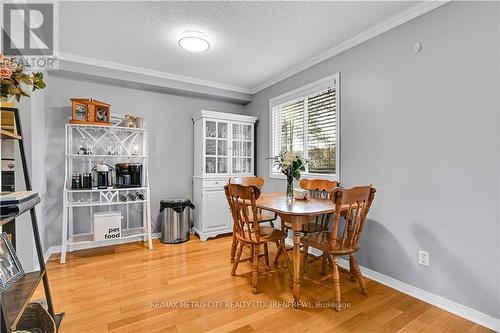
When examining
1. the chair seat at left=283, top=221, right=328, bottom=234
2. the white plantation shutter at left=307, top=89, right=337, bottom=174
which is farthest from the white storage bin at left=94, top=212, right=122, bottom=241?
the white plantation shutter at left=307, top=89, right=337, bottom=174

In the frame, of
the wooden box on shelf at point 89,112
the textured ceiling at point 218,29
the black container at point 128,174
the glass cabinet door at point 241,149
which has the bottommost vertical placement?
the black container at point 128,174

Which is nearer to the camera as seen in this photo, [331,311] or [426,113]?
[331,311]

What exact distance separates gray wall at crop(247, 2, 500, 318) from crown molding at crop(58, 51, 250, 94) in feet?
6.74

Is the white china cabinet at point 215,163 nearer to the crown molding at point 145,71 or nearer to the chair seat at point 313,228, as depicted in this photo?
the crown molding at point 145,71

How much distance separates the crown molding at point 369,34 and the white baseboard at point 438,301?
2.34 m

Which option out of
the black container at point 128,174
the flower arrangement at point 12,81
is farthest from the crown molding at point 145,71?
the flower arrangement at point 12,81

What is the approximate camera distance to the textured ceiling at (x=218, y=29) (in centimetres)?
213

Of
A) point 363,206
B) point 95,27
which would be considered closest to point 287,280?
point 363,206

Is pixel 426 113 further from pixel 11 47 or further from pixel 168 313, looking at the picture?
pixel 11 47

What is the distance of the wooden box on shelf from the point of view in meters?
3.01

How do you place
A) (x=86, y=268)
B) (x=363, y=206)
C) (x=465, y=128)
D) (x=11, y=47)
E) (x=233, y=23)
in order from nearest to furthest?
(x=465, y=128)
(x=363, y=206)
(x=11, y=47)
(x=233, y=23)
(x=86, y=268)

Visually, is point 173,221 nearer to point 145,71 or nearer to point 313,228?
point 313,228

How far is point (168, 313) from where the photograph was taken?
6.19 ft

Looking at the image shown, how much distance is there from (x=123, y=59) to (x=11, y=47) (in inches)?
45.1
